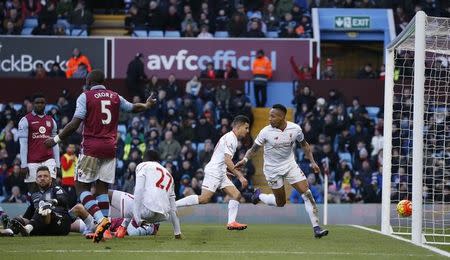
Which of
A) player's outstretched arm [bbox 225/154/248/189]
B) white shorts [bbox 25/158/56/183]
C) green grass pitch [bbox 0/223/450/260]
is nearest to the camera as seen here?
green grass pitch [bbox 0/223/450/260]

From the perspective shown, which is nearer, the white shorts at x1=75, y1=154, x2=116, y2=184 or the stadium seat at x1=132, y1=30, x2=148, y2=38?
the white shorts at x1=75, y1=154, x2=116, y2=184

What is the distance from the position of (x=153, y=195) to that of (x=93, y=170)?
90 centimetres

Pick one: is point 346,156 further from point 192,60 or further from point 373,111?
point 192,60

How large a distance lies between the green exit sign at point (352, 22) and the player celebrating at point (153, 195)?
64.8 feet

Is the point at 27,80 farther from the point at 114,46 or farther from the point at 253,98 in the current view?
the point at 253,98

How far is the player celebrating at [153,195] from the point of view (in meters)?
15.3

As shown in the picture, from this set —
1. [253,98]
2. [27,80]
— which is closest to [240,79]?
[253,98]

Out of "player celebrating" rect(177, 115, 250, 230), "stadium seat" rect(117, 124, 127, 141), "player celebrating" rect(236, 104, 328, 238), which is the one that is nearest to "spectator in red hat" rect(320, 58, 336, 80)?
"stadium seat" rect(117, 124, 127, 141)

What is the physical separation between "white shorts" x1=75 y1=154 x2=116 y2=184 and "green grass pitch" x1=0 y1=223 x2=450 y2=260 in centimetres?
85

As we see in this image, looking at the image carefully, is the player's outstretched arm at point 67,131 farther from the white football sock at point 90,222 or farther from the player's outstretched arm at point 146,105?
the white football sock at point 90,222

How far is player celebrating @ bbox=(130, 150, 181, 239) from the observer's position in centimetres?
1530

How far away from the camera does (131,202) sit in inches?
653

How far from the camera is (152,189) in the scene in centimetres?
1538

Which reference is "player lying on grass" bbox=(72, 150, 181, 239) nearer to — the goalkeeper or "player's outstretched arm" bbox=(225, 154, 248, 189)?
the goalkeeper
